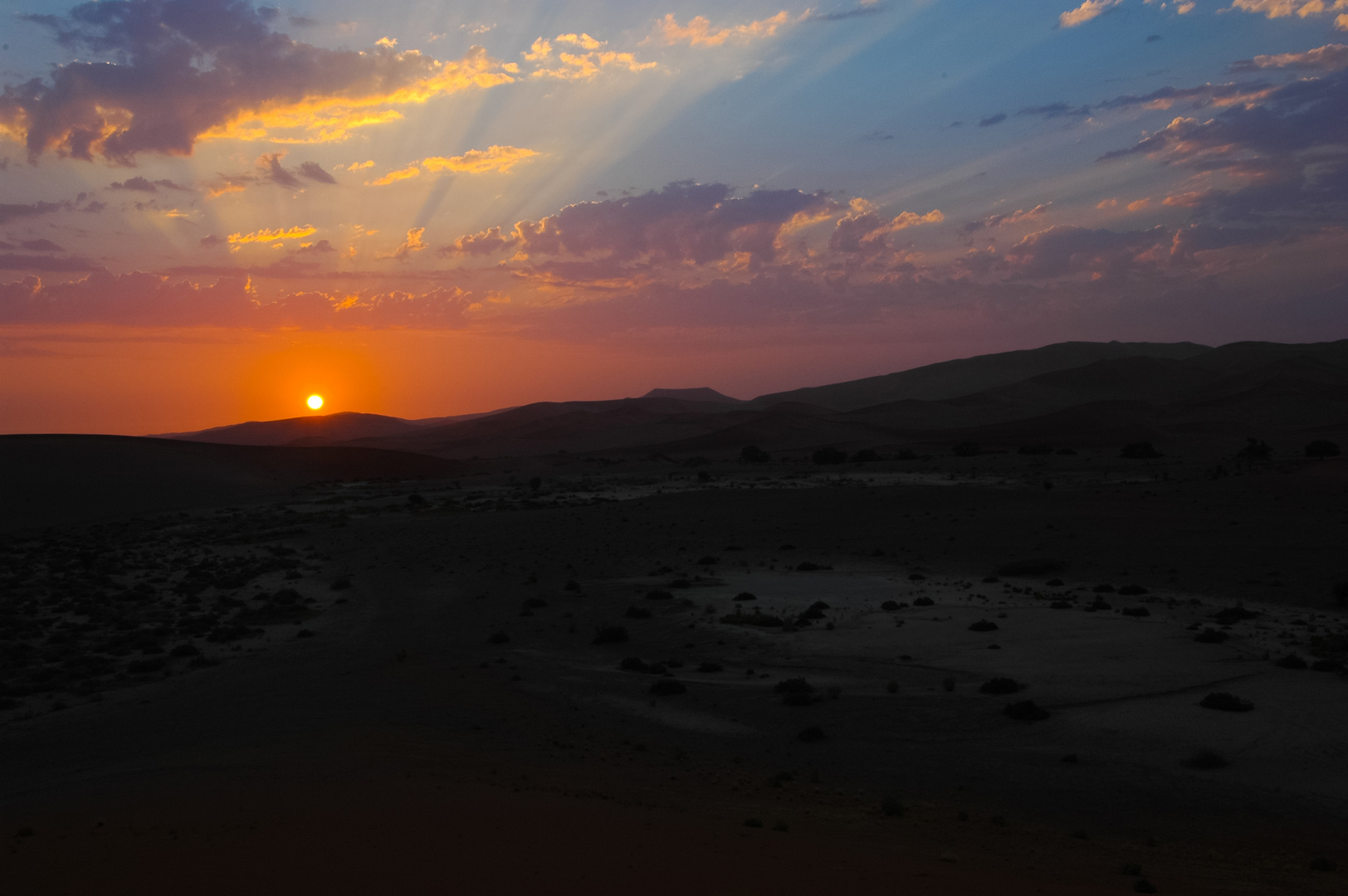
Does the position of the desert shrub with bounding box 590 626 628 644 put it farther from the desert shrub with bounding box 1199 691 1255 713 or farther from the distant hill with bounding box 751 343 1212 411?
the distant hill with bounding box 751 343 1212 411

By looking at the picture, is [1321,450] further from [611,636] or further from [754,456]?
[611,636]

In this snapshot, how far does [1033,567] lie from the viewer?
89.2 ft

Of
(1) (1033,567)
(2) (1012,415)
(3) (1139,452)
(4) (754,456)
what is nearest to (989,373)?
(2) (1012,415)

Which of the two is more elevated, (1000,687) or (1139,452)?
(1139,452)

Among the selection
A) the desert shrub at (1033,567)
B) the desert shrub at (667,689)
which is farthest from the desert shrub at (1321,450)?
the desert shrub at (667,689)

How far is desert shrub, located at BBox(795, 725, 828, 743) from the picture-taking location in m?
13.2

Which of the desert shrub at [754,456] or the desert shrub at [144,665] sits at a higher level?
the desert shrub at [754,456]

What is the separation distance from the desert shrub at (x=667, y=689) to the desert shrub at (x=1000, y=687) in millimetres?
4950

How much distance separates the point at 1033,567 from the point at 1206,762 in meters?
16.0

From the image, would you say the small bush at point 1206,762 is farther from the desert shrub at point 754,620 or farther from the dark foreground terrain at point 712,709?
the desert shrub at point 754,620

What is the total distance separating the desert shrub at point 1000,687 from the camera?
49.6 ft

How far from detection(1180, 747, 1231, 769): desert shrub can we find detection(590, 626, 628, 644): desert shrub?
11.3m

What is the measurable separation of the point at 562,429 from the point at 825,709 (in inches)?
4908

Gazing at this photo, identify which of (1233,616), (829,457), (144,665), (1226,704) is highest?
(829,457)
